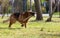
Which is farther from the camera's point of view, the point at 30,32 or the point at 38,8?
the point at 38,8

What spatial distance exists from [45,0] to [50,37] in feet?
152

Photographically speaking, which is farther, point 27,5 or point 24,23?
point 27,5

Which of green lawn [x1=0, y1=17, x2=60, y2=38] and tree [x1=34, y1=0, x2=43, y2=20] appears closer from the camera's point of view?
green lawn [x1=0, y1=17, x2=60, y2=38]

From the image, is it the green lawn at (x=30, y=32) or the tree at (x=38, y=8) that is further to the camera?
the tree at (x=38, y=8)

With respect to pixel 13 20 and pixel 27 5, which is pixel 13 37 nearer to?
pixel 13 20

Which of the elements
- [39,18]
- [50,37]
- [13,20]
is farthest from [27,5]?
[50,37]

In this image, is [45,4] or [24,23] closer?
[24,23]

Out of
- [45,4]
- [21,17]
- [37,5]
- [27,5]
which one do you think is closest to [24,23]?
[21,17]

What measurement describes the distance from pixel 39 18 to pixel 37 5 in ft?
4.60

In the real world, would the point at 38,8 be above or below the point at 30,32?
above

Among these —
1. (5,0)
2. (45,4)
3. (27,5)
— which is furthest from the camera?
(45,4)

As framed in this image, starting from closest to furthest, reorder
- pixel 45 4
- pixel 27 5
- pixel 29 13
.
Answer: pixel 29 13 → pixel 27 5 → pixel 45 4

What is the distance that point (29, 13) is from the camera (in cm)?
1408

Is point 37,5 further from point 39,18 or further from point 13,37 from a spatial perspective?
point 13,37
